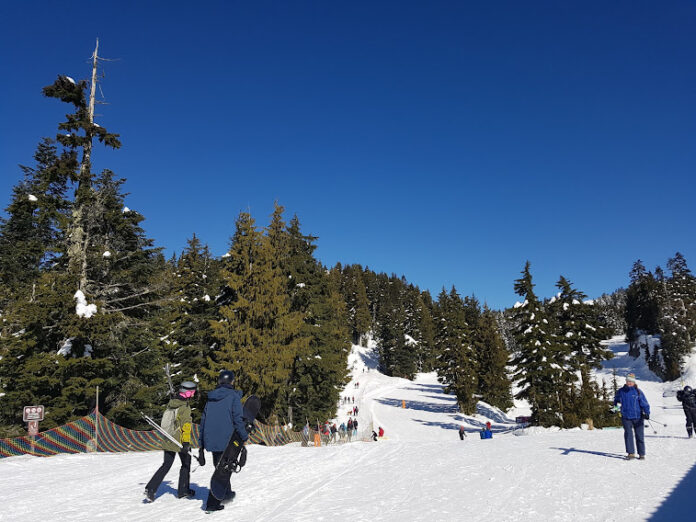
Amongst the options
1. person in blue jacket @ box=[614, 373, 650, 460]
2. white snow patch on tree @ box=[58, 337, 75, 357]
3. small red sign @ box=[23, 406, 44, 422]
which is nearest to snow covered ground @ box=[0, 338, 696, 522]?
person in blue jacket @ box=[614, 373, 650, 460]

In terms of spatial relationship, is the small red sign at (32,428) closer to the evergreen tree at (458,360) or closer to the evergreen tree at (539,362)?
the evergreen tree at (539,362)

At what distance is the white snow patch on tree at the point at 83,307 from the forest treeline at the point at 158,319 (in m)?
0.05

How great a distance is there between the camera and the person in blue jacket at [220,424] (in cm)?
614

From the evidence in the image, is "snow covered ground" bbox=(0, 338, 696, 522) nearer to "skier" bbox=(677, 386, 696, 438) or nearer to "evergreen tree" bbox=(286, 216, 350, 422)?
"skier" bbox=(677, 386, 696, 438)

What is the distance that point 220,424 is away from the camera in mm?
6191

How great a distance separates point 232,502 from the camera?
6.77 metres

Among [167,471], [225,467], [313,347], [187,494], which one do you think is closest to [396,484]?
[225,467]

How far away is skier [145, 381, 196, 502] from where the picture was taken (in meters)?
6.79

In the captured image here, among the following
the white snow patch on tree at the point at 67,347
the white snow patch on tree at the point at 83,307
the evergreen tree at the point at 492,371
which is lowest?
the evergreen tree at the point at 492,371

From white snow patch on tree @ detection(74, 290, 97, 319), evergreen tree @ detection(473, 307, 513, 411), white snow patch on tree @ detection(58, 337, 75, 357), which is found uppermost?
white snow patch on tree @ detection(74, 290, 97, 319)

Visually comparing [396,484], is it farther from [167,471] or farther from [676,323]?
[676,323]

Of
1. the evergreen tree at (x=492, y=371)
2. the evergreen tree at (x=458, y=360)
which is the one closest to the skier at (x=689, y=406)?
the evergreen tree at (x=458, y=360)

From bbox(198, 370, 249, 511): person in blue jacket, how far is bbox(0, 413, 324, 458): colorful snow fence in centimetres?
608

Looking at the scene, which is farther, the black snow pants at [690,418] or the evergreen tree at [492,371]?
the evergreen tree at [492,371]
